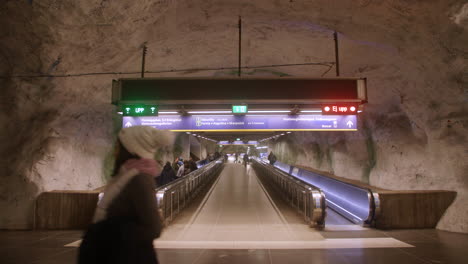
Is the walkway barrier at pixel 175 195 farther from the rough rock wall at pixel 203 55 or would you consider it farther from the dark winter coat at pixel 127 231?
the dark winter coat at pixel 127 231

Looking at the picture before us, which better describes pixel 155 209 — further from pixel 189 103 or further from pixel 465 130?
pixel 465 130

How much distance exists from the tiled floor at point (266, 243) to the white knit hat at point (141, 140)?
9.73 feet

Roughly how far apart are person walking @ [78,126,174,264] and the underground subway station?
2.93 m

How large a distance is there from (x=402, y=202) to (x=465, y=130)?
211cm

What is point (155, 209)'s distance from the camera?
1.22m

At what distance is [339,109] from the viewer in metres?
6.45

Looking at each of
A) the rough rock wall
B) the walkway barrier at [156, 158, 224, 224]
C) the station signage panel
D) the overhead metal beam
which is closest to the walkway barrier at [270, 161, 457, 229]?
the rough rock wall

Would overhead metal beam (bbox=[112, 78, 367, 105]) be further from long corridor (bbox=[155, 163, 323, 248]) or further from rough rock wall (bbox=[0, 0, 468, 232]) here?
long corridor (bbox=[155, 163, 323, 248])

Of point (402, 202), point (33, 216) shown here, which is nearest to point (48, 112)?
point (33, 216)

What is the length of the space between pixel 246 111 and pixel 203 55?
3.06 m

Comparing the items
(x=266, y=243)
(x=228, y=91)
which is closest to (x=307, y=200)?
(x=266, y=243)

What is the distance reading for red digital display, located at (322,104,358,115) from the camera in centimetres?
643

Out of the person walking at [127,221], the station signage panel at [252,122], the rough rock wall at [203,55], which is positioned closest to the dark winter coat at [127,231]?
the person walking at [127,221]

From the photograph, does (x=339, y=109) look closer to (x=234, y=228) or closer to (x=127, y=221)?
(x=234, y=228)
